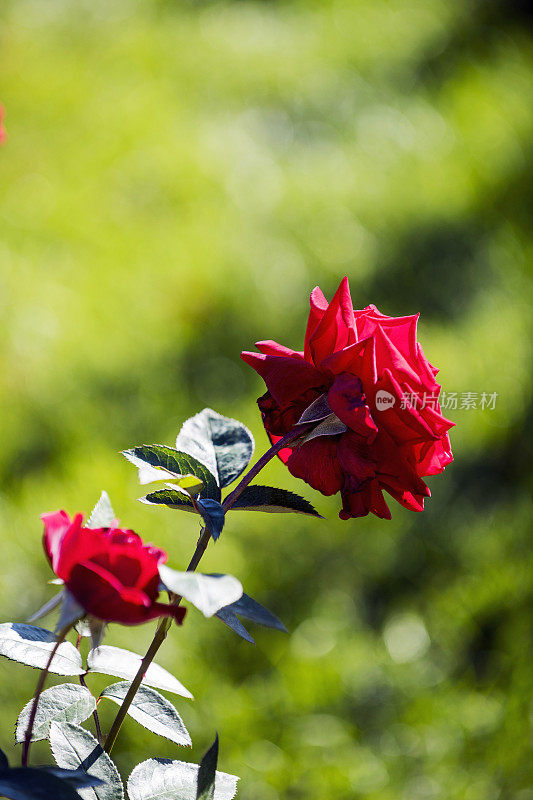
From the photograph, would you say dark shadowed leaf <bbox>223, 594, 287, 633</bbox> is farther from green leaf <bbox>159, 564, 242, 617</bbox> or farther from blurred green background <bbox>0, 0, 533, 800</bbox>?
blurred green background <bbox>0, 0, 533, 800</bbox>

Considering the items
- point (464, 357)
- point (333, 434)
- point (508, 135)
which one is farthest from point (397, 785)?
point (508, 135)

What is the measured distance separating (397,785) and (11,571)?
1.85 feet

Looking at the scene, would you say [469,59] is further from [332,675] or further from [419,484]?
[419,484]

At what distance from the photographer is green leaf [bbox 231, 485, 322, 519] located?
1.54ft

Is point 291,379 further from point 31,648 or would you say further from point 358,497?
point 31,648

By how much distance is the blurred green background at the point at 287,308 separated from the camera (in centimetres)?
104

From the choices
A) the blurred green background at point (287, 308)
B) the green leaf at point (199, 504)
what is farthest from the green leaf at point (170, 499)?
the blurred green background at point (287, 308)

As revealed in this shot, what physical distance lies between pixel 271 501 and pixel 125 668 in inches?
5.5

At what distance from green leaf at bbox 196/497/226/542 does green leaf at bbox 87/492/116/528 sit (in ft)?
0.16

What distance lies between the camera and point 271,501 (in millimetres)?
476

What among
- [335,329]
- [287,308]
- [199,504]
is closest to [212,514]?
[199,504]

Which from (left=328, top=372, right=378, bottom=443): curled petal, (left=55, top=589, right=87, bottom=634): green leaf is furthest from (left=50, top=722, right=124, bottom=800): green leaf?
(left=328, top=372, right=378, bottom=443): curled petal

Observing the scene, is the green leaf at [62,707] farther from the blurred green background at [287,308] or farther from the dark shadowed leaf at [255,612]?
the blurred green background at [287,308]

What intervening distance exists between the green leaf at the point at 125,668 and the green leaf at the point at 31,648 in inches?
0.4
